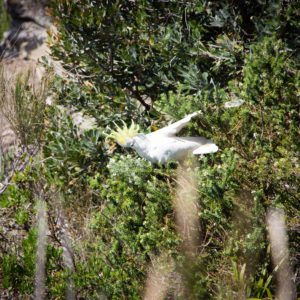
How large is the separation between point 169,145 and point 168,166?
0.52 feet

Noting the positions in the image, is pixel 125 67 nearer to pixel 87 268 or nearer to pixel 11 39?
pixel 87 268

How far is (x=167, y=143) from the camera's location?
3.82m

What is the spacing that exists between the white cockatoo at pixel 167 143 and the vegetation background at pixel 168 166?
0.08 m

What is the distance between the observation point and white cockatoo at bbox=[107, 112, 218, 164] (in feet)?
12.5

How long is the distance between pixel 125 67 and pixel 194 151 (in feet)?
4.48

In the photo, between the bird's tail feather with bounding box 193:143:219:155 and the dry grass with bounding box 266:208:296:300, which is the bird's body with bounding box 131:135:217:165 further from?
the dry grass with bounding box 266:208:296:300

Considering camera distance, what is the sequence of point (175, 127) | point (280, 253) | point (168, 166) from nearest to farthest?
point (280, 253), point (168, 166), point (175, 127)

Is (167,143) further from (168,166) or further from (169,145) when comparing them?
(168,166)

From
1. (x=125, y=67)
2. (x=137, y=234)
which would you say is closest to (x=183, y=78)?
(x=125, y=67)

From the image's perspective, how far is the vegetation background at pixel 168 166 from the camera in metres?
3.46

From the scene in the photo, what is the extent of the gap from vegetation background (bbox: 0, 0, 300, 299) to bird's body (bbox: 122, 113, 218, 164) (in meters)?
0.08

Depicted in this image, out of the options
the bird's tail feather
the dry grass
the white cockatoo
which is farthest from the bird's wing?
the dry grass

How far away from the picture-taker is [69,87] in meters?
5.08

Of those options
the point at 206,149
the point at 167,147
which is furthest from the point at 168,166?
the point at 206,149
